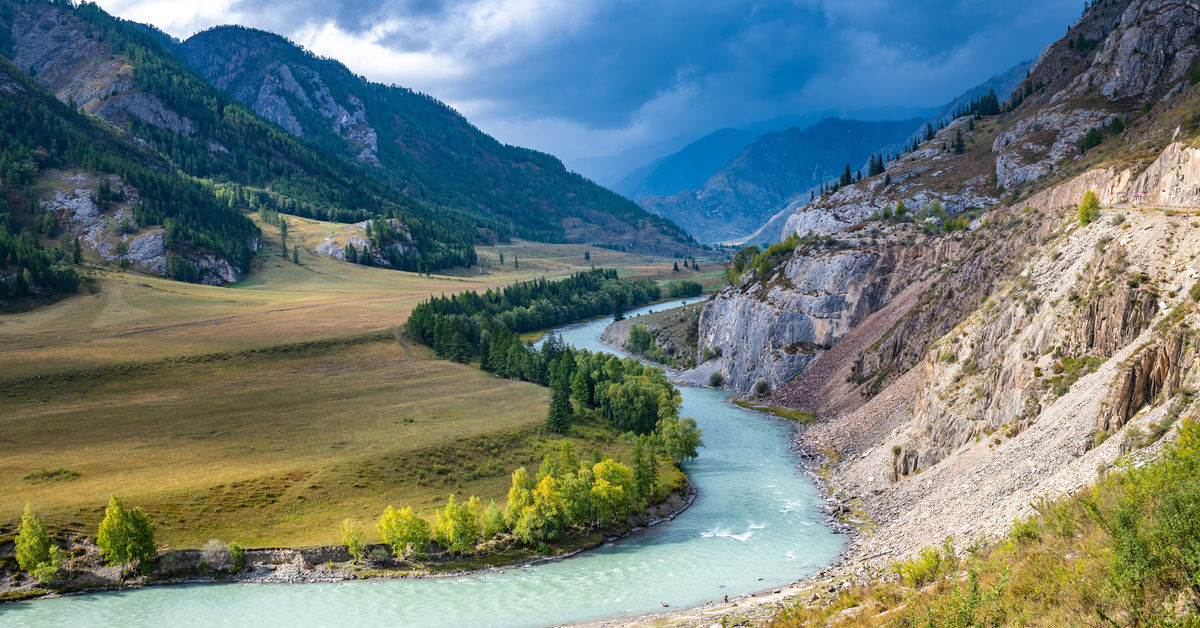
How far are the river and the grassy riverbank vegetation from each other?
59.1 ft

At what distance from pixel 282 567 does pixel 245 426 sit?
3402 centimetres

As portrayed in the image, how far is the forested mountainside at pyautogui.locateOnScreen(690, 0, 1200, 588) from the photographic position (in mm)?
46719

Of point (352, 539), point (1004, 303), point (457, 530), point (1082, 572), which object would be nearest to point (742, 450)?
point (1004, 303)

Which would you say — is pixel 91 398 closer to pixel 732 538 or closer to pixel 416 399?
pixel 416 399

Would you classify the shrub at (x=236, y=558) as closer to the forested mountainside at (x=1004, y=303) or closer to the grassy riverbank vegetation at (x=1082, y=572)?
the grassy riverbank vegetation at (x=1082, y=572)

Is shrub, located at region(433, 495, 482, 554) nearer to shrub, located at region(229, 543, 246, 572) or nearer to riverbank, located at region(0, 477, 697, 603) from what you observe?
riverbank, located at region(0, 477, 697, 603)

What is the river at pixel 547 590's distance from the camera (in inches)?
1957

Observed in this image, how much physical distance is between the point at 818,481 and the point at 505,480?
32.6m

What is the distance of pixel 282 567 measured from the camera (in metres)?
58.5

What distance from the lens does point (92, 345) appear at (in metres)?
117

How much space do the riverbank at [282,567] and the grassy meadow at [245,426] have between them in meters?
1.88

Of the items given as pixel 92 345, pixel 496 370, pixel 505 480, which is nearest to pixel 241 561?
pixel 505 480

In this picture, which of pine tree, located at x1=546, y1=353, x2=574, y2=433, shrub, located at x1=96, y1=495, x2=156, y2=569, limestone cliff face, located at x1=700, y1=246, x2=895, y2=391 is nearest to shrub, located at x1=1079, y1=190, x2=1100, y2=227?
limestone cliff face, located at x1=700, y1=246, x2=895, y2=391

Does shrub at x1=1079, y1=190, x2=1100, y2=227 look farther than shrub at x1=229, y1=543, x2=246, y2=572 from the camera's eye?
Yes
